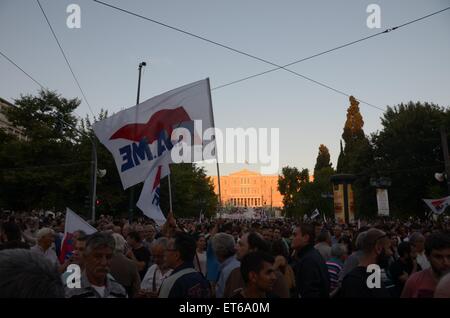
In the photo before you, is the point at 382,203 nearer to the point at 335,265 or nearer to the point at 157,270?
the point at 335,265

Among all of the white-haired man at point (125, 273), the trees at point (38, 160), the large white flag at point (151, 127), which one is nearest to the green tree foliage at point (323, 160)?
the trees at point (38, 160)

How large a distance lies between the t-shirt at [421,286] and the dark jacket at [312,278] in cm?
85

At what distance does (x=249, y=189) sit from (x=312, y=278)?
617 feet

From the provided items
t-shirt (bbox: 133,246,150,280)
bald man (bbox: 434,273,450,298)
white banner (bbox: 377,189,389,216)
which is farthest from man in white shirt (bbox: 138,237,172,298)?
white banner (bbox: 377,189,389,216)

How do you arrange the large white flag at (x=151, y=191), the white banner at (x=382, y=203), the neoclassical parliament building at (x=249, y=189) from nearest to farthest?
the large white flag at (x=151, y=191), the white banner at (x=382, y=203), the neoclassical parliament building at (x=249, y=189)

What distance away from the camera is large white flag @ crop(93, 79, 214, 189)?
7.32 m

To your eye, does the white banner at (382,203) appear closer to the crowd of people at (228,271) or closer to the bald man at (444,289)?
the crowd of people at (228,271)

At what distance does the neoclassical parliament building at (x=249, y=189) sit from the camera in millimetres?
187125

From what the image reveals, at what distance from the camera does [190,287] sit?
12.0ft

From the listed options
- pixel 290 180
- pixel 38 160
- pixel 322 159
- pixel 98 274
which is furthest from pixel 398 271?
pixel 290 180

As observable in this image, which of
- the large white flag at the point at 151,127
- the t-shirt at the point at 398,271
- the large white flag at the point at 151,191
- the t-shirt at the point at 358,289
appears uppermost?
the large white flag at the point at 151,127

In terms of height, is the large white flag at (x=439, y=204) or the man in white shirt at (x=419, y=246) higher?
the large white flag at (x=439, y=204)

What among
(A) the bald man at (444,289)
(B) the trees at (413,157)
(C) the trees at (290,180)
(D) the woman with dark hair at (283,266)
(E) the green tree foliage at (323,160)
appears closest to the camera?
(A) the bald man at (444,289)

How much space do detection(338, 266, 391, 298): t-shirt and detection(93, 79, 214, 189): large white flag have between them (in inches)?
171
